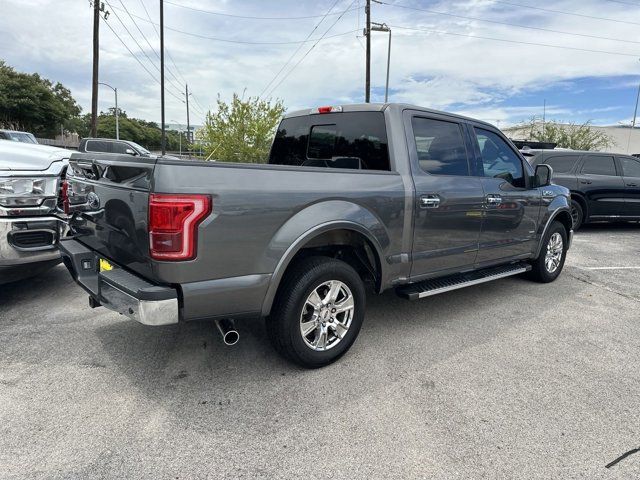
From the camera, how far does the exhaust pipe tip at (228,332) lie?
9.04 feet

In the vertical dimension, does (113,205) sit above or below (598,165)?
below

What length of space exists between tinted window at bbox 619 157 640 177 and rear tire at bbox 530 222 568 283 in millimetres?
5753

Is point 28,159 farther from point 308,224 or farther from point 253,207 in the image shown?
point 308,224

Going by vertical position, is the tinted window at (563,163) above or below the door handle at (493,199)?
above

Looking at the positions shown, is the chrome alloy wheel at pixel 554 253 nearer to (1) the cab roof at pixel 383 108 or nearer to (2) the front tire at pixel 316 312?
(1) the cab roof at pixel 383 108

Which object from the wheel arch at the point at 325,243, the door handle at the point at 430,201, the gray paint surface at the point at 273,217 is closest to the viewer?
the gray paint surface at the point at 273,217

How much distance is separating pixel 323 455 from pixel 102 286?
5.54 feet

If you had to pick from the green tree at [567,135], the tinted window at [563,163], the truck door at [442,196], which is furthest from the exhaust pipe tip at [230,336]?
the green tree at [567,135]

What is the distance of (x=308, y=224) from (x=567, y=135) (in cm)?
3820

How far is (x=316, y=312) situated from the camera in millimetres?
3047

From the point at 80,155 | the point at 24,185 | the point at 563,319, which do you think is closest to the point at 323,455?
the point at 80,155

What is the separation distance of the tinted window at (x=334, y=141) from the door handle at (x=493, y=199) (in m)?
1.28

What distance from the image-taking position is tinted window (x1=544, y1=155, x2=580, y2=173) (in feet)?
30.8

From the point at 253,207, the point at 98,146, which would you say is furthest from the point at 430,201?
the point at 98,146
